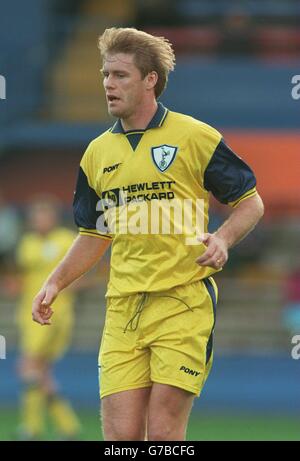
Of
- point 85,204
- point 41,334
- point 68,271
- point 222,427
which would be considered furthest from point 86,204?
point 222,427

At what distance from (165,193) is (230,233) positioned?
1.22 ft

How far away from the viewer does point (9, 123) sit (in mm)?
17688

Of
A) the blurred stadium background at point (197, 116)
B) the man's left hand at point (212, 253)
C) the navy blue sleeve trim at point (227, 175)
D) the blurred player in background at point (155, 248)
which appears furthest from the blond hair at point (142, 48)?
the blurred stadium background at point (197, 116)

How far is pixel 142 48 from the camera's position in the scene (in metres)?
5.97

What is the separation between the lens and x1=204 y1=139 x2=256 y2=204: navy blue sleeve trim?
5.98 meters

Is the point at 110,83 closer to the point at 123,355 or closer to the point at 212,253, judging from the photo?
the point at 212,253

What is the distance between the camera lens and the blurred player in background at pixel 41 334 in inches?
474

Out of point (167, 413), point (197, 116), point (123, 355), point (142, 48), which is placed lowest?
point (167, 413)

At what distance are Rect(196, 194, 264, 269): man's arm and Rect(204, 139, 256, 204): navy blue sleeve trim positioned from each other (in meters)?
0.07

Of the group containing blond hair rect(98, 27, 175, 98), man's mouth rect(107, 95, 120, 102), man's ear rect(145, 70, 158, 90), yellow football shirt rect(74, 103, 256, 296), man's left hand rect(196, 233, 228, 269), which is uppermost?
blond hair rect(98, 27, 175, 98)

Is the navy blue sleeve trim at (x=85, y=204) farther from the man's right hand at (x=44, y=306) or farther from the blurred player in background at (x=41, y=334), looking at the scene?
the blurred player in background at (x=41, y=334)

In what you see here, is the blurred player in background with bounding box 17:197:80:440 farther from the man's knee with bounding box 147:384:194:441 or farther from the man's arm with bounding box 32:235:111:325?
the man's knee with bounding box 147:384:194:441

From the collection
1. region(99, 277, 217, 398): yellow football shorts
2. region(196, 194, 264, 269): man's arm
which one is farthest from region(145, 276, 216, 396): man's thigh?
region(196, 194, 264, 269): man's arm

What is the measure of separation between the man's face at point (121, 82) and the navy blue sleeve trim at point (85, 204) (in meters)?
0.47
